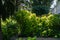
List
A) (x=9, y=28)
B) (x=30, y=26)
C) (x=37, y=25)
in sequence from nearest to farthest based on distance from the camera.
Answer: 1. (x=9, y=28)
2. (x=30, y=26)
3. (x=37, y=25)

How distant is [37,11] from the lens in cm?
2148

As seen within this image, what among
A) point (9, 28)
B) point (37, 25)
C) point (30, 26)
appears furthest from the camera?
point (37, 25)

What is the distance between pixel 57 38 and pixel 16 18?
226 centimetres

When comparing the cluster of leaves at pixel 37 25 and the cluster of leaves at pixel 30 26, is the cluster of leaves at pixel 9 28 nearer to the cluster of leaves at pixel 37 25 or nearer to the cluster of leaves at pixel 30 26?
the cluster of leaves at pixel 30 26

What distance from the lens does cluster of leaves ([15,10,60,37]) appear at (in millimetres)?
10802

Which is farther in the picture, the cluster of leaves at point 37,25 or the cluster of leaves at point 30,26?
the cluster of leaves at point 37,25

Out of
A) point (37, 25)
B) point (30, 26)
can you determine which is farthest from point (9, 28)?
point (37, 25)

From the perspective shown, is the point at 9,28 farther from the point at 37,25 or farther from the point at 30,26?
the point at 37,25

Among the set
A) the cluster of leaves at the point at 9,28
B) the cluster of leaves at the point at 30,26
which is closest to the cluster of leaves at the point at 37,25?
the cluster of leaves at the point at 30,26

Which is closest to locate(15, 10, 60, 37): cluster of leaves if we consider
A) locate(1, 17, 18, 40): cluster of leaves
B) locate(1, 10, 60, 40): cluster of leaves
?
locate(1, 10, 60, 40): cluster of leaves

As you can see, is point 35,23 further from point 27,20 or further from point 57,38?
point 57,38

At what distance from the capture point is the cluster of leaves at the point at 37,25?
10802 mm

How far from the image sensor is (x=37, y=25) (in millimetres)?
10992

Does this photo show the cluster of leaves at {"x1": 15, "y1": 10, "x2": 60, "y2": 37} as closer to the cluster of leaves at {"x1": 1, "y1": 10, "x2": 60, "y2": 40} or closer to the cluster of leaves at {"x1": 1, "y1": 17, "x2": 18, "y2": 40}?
the cluster of leaves at {"x1": 1, "y1": 10, "x2": 60, "y2": 40}
